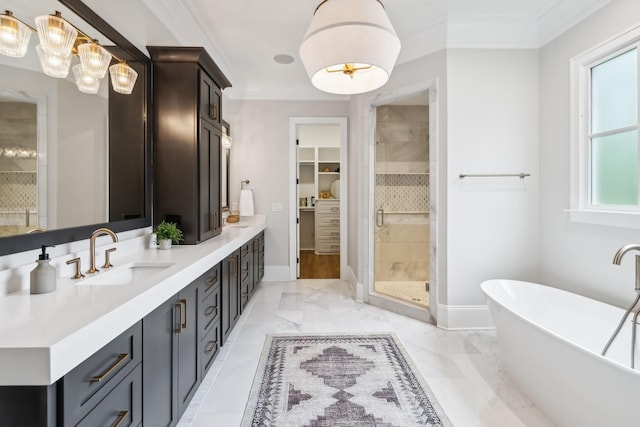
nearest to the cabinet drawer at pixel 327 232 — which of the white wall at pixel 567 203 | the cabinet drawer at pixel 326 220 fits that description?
the cabinet drawer at pixel 326 220

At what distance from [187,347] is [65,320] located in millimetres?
867

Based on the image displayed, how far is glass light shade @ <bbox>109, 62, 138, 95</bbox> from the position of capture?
192 cm

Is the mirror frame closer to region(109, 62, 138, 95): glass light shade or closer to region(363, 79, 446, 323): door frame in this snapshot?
region(109, 62, 138, 95): glass light shade

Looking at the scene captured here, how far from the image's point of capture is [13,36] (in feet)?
4.16

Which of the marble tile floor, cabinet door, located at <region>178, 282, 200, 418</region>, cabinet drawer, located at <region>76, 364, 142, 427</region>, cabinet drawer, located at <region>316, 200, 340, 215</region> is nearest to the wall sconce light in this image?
cabinet door, located at <region>178, 282, 200, 418</region>

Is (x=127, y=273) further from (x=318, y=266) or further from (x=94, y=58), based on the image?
(x=318, y=266)

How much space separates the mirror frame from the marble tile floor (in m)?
1.15

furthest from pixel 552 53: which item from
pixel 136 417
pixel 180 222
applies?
pixel 136 417

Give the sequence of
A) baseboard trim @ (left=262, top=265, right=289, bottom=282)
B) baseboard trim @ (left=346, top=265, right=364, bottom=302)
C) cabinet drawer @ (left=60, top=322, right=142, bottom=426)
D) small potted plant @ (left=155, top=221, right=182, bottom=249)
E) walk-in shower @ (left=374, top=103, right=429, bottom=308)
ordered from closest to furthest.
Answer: cabinet drawer @ (left=60, top=322, right=142, bottom=426), small potted plant @ (left=155, top=221, right=182, bottom=249), baseboard trim @ (left=346, top=265, right=364, bottom=302), walk-in shower @ (left=374, top=103, right=429, bottom=308), baseboard trim @ (left=262, top=265, right=289, bottom=282)

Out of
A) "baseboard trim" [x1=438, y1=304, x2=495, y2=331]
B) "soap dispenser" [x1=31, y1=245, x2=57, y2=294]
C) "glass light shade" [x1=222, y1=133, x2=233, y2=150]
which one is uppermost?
"glass light shade" [x1=222, y1=133, x2=233, y2=150]

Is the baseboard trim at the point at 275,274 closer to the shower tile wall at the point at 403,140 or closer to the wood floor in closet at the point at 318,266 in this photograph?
the wood floor in closet at the point at 318,266

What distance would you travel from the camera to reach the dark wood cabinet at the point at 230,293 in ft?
8.01

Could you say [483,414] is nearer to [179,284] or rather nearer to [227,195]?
[179,284]

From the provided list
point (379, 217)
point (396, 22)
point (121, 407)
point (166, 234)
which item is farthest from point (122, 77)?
point (379, 217)
